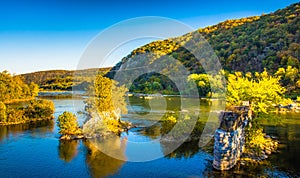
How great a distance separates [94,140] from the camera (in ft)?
88.5

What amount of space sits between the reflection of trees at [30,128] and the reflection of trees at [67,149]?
20.1 feet

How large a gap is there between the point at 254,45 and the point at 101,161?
73532mm

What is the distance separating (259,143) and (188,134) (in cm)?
812

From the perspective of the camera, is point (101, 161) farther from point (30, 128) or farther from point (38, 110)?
point (38, 110)

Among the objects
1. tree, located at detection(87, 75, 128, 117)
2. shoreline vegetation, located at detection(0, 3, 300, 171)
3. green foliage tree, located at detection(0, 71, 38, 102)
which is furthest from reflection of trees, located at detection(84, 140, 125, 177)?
green foliage tree, located at detection(0, 71, 38, 102)

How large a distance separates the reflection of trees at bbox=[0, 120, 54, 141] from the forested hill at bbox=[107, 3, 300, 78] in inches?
1987

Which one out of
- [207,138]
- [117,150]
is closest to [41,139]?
[117,150]

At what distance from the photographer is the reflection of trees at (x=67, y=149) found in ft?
71.6

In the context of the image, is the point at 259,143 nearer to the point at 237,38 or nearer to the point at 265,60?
the point at 265,60

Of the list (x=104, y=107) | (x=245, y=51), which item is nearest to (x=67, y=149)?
(x=104, y=107)

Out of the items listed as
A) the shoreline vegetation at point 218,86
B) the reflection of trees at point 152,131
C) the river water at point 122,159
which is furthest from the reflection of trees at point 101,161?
the reflection of trees at point 152,131

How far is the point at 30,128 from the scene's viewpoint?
108 ft

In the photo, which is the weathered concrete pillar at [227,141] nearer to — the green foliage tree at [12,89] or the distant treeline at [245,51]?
the distant treeline at [245,51]

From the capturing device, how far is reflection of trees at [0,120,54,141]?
99.3 feet
